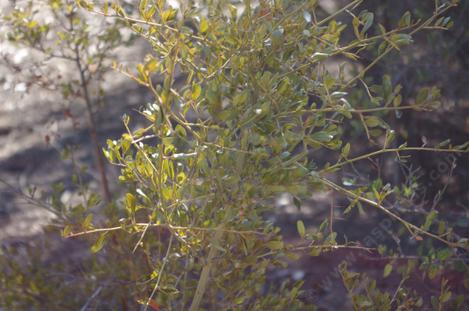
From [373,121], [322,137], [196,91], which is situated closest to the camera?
[196,91]

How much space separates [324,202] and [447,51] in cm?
147

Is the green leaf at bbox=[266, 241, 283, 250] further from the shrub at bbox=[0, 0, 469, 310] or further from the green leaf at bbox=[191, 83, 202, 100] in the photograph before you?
the green leaf at bbox=[191, 83, 202, 100]

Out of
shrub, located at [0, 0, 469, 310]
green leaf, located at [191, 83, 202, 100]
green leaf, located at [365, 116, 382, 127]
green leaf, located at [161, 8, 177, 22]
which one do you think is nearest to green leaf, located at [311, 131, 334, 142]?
shrub, located at [0, 0, 469, 310]

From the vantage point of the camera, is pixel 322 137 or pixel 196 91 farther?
pixel 322 137

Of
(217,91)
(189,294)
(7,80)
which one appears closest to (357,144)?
(7,80)

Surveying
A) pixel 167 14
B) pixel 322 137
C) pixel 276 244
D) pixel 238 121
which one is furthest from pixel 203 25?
pixel 276 244

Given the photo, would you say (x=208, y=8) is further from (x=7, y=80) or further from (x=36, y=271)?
(x=7, y=80)

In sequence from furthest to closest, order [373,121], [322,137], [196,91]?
[373,121], [322,137], [196,91]

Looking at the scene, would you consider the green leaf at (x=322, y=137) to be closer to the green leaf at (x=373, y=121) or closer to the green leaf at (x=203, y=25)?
the green leaf at (x=373, y=121)

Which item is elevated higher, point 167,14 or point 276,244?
point 167,14

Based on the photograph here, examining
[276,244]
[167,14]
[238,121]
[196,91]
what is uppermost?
[167,14]

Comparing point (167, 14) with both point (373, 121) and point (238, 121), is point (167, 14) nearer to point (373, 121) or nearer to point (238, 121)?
point (238, 121)

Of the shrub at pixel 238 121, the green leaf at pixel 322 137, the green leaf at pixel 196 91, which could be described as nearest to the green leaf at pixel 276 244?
the shrub at pixel 238 121

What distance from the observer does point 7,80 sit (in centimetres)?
379
